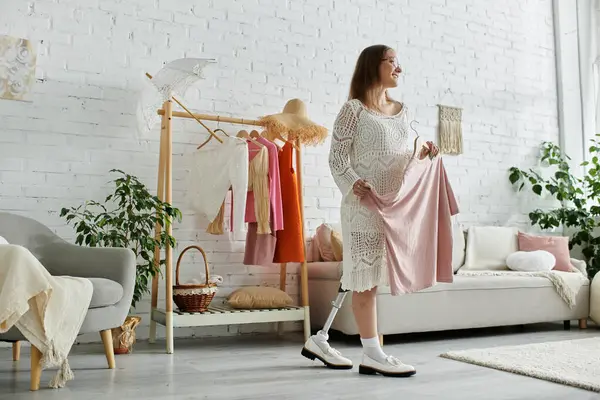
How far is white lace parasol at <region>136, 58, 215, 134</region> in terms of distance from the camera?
11.5 ft

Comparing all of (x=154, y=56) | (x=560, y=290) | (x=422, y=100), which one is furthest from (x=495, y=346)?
(x=154, y=56)

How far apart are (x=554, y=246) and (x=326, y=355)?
8.48 ft

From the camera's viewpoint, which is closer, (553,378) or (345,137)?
(553,378)

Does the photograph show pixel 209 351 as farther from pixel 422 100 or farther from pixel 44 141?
pixel 422 100

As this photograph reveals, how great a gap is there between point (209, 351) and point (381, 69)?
5.99 ft

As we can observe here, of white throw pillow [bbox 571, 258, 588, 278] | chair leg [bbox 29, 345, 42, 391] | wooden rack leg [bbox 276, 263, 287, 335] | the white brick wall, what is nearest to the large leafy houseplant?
the white brick wall

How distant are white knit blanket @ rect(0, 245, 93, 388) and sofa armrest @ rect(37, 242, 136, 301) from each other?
1.28 feet

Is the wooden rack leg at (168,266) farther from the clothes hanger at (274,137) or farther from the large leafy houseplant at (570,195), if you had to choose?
the large leafy houseplant at (570,195)

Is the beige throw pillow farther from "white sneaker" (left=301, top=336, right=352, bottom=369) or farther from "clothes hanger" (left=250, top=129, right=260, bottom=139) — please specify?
"clothes hanger" (left=250, top=129, right=260, bottom=139)

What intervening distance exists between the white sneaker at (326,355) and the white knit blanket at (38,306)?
1.06m

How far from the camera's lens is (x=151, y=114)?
372cm

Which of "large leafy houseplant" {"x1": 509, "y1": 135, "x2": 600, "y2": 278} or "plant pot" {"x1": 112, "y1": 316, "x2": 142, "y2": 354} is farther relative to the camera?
"large leafy houseplant" {"x1": 509, "y1": 135, "x2": 600, "y2": 278}

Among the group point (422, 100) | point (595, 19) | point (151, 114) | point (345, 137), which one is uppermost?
point (595, 19)

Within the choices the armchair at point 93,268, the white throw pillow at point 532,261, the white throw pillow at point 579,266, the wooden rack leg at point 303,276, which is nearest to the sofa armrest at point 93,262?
the armchair at point 93,268
